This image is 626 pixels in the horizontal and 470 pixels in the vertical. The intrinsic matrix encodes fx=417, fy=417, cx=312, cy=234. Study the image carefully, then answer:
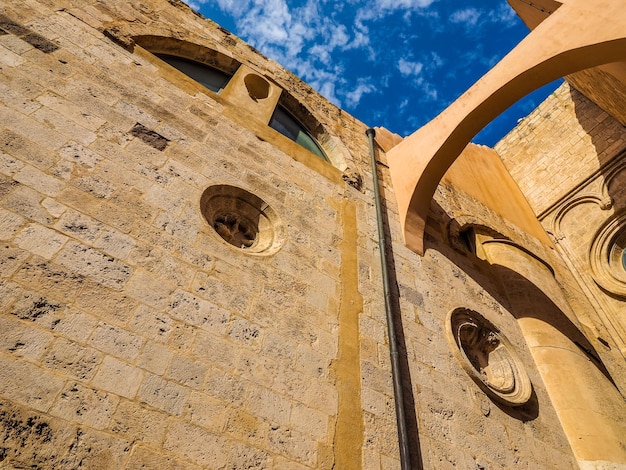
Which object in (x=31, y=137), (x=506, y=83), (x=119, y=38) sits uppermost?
(x=506, y=83)

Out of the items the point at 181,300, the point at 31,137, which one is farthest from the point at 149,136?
the point at 181,300

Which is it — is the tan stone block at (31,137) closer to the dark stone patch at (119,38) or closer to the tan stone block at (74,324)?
the tan stone block at (74,324)

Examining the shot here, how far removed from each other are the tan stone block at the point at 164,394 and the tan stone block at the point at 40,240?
0.90 meters

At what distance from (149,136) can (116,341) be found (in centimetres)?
189

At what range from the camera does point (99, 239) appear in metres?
2.56

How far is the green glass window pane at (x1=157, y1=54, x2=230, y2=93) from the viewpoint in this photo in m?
4.98

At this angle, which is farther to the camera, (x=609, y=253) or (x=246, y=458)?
(x=609, y=253)

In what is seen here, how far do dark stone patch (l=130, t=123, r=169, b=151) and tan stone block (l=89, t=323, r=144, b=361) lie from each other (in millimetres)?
1709

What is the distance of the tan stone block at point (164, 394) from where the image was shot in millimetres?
2121

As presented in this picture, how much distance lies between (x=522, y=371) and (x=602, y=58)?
3.42 metres

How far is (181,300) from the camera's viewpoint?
263 cm

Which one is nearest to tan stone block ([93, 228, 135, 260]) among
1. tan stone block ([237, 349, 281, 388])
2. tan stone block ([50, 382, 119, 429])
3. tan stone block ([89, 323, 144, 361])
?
tan stone block ([89, 323, 144, 361])

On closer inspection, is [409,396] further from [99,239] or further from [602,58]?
[602,58]

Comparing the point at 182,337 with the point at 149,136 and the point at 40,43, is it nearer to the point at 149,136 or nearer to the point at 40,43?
the point at 149,136
